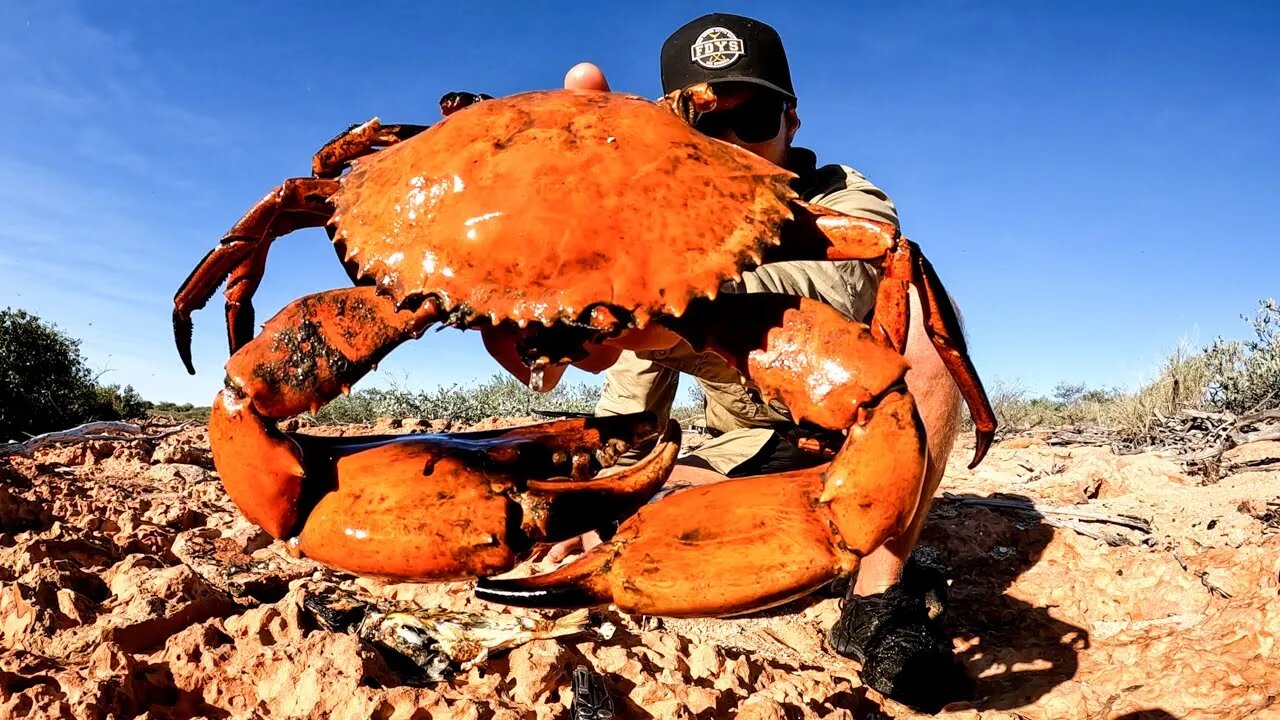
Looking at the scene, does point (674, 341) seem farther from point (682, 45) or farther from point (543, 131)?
point (682, 45)

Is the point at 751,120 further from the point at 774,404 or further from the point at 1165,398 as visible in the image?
the point at 1165,398

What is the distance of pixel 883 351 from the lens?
168 centimetres

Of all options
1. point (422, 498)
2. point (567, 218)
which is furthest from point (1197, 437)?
point (422, 498)

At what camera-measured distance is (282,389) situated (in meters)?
1.77

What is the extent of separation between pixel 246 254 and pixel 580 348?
1022 mm

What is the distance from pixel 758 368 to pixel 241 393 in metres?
1.10

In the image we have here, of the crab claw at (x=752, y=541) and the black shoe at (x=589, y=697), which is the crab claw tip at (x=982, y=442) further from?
the black shoe at (x=589, y=697)

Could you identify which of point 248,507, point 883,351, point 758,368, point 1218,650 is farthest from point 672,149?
point 1218,650

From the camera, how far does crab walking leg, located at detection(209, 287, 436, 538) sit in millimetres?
1757

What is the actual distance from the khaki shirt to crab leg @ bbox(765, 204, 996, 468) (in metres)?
1.10

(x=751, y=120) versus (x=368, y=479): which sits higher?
(x=751, y=120)

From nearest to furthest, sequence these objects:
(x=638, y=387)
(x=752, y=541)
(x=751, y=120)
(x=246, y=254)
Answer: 1. (x=752, y=541)
2. (x=246, y=254)
3. (x=751, y=120)
4. (x=638, y=387)

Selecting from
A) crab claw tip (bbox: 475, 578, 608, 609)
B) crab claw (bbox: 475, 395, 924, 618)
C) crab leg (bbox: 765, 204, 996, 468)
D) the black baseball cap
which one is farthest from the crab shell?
the black baseball cap

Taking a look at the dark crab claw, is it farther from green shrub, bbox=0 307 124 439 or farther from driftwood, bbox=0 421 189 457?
green shrub, bbox=0 307 124 439
